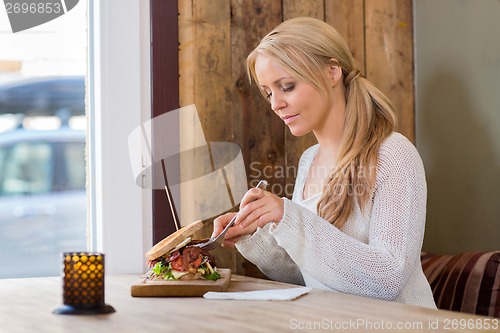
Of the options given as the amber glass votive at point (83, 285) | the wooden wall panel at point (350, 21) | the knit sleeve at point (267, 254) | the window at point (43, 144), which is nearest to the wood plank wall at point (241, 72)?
the wooden wall panel at point (350, 21)

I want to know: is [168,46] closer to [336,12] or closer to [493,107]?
[336,12]

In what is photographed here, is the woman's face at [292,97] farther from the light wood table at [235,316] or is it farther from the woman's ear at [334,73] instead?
the light wood table at [235,316]

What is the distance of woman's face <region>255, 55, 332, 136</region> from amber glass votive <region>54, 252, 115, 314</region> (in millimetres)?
822

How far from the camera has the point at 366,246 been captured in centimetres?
177

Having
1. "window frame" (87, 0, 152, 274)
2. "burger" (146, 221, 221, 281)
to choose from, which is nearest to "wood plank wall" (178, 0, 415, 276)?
"window frame" (87, 0, 152, 274)

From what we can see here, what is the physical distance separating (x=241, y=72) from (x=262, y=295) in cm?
101

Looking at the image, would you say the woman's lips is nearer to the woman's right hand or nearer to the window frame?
the woman's right hand

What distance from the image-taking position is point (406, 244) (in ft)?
5.86

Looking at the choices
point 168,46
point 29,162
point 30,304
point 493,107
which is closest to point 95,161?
point 29,162

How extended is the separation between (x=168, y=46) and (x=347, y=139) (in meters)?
0.70

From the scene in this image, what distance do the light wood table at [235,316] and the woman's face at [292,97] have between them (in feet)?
1.89
